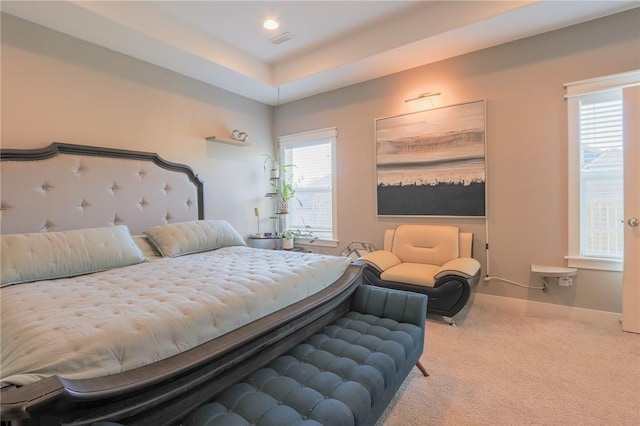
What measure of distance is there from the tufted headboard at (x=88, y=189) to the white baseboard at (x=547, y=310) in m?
3.43

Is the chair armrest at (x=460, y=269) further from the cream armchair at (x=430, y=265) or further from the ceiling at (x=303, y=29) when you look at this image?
the ceiling at (x=303, y=29)

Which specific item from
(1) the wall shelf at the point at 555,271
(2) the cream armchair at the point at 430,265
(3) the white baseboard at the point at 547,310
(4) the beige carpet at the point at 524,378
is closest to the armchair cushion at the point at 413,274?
(2) the cream armchair at the point at 430,265

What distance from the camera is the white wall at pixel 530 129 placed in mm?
2799

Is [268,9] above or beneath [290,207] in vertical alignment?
above

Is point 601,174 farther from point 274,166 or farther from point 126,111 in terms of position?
point 126,111

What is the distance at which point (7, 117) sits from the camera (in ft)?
7.93

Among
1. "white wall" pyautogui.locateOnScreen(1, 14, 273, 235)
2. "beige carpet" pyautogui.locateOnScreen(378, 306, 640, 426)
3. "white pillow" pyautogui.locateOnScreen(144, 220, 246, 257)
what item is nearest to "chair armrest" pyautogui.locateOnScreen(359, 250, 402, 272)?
"beige carpet" pyautogui.locateOnScreen(378, 306, 640, 426)

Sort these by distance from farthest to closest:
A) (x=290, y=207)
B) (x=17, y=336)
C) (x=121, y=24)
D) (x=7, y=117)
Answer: (x=290, y=207) < (x=121, y=24) < (x=7, y=117) < (x=17, y=336)

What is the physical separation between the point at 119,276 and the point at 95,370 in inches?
46.0

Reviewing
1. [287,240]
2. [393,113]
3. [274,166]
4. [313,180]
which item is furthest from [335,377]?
[274,166]

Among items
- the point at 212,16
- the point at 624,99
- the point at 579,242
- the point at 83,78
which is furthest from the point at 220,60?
the point at 579,242

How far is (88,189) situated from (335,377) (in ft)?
8.71

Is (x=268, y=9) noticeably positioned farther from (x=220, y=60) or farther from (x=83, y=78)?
(x=83, y=78)

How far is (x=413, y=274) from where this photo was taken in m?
3.04
